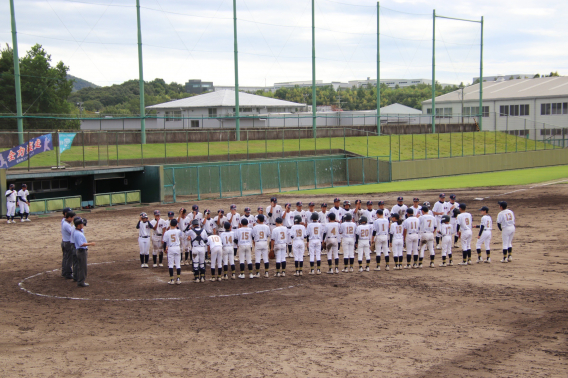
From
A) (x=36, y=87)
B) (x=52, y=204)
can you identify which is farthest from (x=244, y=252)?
(x=36, y=87)

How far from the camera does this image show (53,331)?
37.4 feet

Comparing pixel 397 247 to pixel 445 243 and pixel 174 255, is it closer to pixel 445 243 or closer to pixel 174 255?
pixel 445 243

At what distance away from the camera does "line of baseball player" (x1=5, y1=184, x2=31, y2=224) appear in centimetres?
2619

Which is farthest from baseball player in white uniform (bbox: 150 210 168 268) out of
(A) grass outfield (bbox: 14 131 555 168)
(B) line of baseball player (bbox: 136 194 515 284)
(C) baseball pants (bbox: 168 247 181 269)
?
(A) grass outfield (bbox: 14 131 555 168)

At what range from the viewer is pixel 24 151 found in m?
28.7

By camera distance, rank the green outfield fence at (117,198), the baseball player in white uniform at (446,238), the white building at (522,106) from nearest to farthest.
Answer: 1. the baseball player in white uniform at (446,238)
2. the green outfield fence at (117,198)
3. the white building at (522,106)

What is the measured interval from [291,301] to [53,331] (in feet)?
17.9

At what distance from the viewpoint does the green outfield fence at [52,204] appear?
93.7 ft

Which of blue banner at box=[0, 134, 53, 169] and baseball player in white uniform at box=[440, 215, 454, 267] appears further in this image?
blue banner at box=[0, 134, 53, 169]

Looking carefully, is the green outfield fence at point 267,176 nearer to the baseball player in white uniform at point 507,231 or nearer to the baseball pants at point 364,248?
the baseball pants at point 364,248

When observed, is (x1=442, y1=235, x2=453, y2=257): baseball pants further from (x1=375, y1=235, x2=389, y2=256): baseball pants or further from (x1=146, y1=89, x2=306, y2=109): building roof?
(x1=146, y1=89, x2=306, y2=109): building roof

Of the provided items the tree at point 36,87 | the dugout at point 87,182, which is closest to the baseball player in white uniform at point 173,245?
the dugout at point 87,182

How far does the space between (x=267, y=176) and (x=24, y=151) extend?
58.3ft

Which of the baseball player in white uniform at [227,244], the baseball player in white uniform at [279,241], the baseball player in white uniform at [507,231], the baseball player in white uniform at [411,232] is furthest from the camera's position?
the baseball player in white uniform at [507,231]
